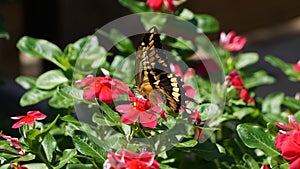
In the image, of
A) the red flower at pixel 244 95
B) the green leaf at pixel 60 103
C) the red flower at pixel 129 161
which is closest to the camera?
the red flower at pixel 129 161

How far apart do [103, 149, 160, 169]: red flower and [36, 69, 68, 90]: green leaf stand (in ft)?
1.75

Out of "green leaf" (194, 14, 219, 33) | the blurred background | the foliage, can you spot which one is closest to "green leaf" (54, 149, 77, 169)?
the foliage

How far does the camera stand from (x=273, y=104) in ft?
5.50

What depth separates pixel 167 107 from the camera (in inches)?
44.2

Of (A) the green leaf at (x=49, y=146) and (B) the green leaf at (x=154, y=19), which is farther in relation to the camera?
(B) the green leaf at (x=154, y=19)

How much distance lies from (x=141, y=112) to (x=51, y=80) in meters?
0.46

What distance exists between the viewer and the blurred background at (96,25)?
337 centimetres

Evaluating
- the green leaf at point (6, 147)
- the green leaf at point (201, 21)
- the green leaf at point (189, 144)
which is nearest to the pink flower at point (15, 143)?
the green leaf at point (6, 147)

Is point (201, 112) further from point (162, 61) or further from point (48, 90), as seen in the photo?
point (48, 90)

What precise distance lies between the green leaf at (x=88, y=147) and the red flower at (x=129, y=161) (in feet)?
0.52

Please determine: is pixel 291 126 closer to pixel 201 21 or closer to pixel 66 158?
pixel 66 158

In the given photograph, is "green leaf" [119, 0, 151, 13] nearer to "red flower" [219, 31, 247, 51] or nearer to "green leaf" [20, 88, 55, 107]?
"red flower" [219, 31, 247, 51]

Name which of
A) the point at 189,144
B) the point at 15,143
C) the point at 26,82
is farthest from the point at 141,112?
the point at 26,82

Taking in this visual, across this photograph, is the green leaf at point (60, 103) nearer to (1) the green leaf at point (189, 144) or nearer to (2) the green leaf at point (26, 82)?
(2) the green leaf at point (26, 82)
